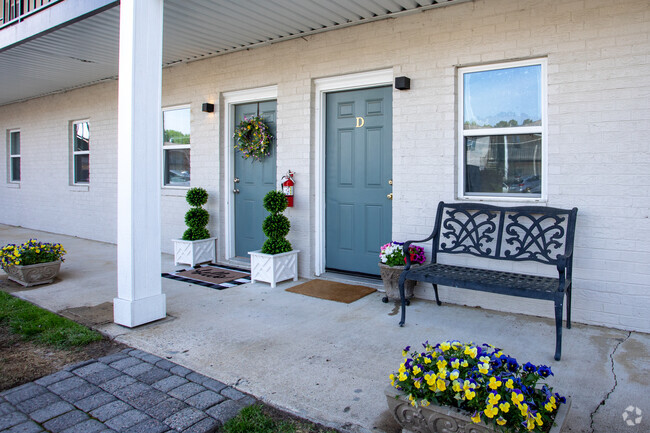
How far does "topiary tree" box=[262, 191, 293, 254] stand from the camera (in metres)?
5.54

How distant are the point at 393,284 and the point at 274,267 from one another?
145cm

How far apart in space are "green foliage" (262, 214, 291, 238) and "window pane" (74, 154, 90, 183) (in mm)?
5485

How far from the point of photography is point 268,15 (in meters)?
5.05

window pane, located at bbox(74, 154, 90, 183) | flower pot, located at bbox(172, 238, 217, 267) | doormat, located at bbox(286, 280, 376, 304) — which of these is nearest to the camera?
doormat, located at bbox(286, 280, 376, 304)

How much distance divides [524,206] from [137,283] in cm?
338

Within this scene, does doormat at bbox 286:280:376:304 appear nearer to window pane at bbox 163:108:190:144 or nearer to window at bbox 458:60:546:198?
window at bbox 458:60:546:198

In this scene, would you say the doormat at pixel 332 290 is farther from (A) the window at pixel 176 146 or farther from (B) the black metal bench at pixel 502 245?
(A) the window at pixel 176 146

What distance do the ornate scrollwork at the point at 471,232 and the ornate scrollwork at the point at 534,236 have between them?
0.14 meters

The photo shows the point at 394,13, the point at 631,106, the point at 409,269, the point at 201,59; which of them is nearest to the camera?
the point at 631,106

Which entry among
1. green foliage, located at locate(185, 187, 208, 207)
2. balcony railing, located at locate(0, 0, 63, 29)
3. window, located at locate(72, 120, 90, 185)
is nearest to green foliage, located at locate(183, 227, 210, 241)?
green foliage, located at locate(185, 187, 208, 207)

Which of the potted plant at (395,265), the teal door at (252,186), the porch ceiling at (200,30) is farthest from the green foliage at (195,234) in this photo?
A: the potted plant at (395,265)

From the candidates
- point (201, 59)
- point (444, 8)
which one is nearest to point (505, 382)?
point (444, 8)

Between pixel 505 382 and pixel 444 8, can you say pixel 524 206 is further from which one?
pixel 505 382

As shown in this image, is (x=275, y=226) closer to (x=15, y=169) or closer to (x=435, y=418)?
(x=435, y=418)
